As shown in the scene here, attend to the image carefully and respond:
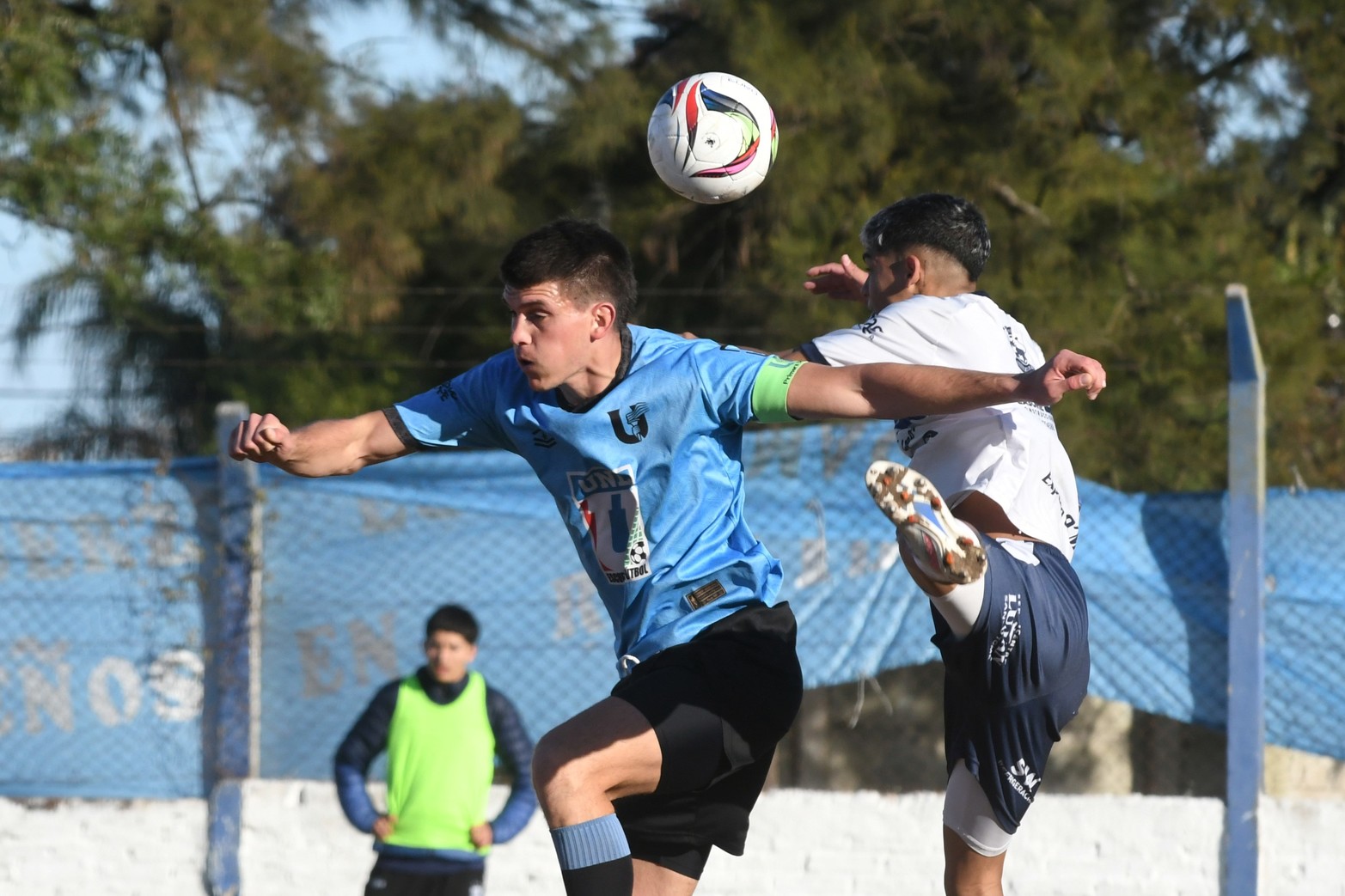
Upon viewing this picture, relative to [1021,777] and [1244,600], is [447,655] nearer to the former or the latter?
[1021,777]

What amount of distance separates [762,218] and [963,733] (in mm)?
6300

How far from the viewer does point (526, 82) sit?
10586mm

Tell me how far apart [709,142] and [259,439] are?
1584 millimetres

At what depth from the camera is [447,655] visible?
6.23m

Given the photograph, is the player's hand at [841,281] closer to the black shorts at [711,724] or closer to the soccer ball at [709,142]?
the soccer ball at [709,142]

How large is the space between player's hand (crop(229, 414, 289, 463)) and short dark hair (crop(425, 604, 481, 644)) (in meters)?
2.46

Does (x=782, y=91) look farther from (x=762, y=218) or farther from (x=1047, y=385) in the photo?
(x=1047, y=385)

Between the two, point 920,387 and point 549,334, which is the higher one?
point 549,334

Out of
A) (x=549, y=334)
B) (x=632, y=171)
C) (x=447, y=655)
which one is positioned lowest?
(x=447, y=655)

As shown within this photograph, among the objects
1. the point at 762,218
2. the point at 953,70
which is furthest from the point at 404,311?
the point at 953,70

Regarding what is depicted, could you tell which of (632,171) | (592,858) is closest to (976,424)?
(592,858)

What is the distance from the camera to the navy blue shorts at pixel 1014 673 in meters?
3.79

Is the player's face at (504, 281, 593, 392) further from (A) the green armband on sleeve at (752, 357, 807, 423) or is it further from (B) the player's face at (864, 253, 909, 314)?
(B) the player's face at (864, 253, 909, 314)

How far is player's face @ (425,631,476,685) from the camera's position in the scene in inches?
245
